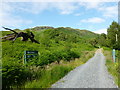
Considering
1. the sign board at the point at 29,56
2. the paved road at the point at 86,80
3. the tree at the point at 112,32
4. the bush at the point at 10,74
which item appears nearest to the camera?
the bush at the point at 10,74

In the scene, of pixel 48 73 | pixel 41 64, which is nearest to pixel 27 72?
pixel 48 73

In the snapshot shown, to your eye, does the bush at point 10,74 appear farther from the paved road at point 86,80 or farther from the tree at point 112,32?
the tree at point 112,32

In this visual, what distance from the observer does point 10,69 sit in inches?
199

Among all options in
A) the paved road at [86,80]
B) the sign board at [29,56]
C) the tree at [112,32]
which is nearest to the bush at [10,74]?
the paved road at [86,80]

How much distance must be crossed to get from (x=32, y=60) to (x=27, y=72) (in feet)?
4.36

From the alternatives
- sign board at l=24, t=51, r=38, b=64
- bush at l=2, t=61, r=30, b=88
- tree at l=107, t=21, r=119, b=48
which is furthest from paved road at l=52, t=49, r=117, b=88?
tree at l=107, t=21, r=119, b=48

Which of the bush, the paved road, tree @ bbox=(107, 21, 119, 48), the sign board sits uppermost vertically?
tree @ bbox=(107, 21, 119, 48)

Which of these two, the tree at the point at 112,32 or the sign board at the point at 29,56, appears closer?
the sign board at the point at 29,56

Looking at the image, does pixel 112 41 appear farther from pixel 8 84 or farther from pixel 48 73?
pixel 8 84

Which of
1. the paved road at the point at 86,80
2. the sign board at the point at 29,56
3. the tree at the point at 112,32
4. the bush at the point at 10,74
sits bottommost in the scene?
the paved road at the point at 86,80

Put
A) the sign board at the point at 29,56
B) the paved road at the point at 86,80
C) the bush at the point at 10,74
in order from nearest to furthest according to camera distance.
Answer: the bush at the point at 10,74, the paved road at the point at 86,80, the sign board at the point at 29,56

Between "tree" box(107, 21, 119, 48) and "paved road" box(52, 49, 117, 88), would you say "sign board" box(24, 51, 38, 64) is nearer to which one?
"paved road" box(52, 49, 117, 88)

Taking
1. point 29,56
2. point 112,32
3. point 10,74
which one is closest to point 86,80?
point 29,56

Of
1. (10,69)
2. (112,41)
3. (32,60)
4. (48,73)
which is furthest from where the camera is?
(112,41)
